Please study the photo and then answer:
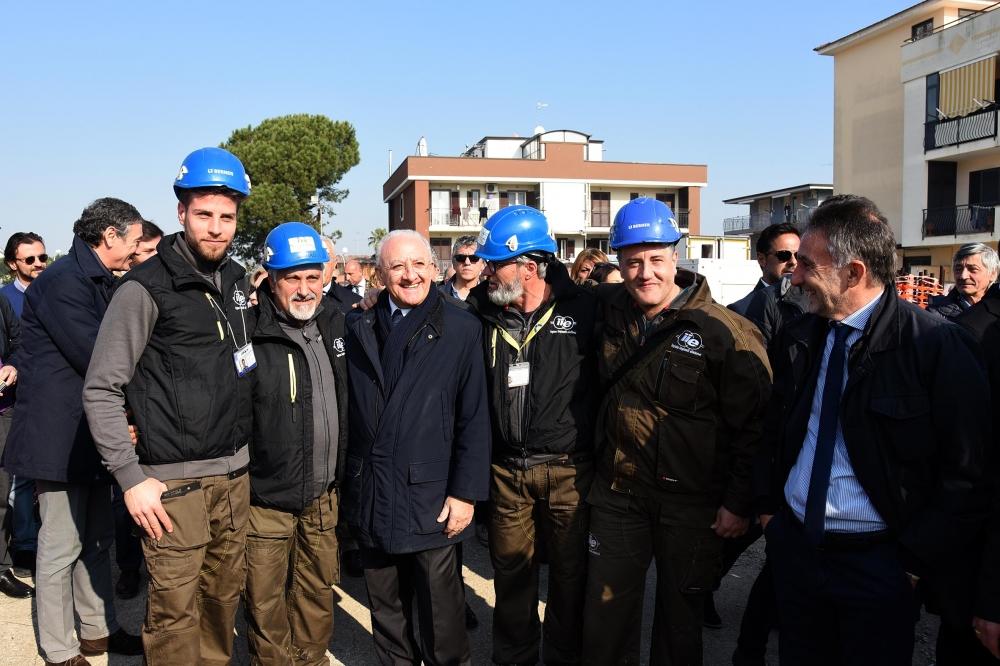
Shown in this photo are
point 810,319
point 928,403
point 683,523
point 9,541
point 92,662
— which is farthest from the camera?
point 9,541

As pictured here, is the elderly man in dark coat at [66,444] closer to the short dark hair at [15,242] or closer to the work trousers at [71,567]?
the work trousers at [71,567]

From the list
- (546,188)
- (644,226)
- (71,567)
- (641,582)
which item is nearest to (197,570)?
(71,567)

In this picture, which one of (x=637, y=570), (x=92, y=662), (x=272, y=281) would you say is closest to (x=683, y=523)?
(x=637, y=570)

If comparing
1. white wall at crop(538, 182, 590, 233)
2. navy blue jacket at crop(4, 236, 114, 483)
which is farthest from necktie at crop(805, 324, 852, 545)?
white wall at crop(538, 182, 590, 233)

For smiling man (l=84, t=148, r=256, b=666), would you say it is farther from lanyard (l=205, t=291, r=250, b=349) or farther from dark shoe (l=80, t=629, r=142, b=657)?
dark shoe (l=80, t=629, r=142, b=657)

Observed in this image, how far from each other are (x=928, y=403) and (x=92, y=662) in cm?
427

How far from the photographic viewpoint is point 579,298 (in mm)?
3557

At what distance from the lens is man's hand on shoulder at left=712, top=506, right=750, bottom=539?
3.01 m

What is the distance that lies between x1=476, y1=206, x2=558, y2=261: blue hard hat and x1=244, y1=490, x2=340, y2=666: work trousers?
147 cm

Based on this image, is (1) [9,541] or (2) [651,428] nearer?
(2) [651,428]

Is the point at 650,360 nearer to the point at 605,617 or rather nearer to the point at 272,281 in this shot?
the point at 605,617

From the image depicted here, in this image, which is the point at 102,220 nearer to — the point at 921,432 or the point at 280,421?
the point at 280,421

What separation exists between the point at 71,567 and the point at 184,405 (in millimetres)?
1649

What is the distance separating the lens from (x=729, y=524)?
303cm
